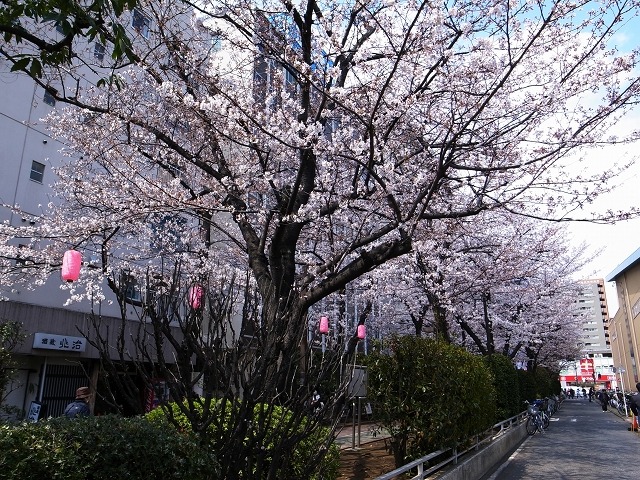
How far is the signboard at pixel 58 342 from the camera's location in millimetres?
13758

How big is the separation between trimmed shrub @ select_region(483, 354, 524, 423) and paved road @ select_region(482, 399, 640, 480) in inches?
42.1

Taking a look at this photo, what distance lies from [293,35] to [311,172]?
2.27m

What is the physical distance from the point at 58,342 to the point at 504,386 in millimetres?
13346

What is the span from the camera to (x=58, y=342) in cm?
1432

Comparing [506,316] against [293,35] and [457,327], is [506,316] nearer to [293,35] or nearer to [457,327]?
[457,327]

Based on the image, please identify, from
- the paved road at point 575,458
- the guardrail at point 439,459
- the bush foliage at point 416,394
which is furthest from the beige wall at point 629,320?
the bush foliage at point 416,394

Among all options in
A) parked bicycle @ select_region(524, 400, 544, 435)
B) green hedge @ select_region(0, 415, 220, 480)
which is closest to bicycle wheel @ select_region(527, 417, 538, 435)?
parked bicycle @ select_region(524, 400, 544, 435)

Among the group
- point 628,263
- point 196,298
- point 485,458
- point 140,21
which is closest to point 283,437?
point 196,298

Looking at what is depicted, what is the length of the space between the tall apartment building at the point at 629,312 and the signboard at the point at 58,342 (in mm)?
45474

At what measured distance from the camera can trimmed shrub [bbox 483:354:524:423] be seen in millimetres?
14848

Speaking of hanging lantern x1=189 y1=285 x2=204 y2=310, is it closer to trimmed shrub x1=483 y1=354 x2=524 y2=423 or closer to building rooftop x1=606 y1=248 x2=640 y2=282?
trimmed shrub x1=483 y1=354 x2=524 y2=423

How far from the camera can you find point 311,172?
7.98 metres

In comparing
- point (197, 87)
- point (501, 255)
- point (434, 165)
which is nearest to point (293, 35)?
point (197, 87)

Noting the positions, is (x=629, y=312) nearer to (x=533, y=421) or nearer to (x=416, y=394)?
(x=533, y=421)
